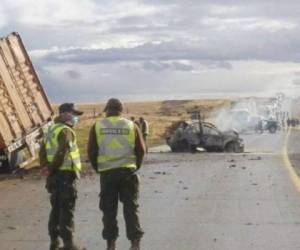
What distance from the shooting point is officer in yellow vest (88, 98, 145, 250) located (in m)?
8.29

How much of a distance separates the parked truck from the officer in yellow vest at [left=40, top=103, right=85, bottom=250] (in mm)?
10669

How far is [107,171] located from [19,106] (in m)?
12.1

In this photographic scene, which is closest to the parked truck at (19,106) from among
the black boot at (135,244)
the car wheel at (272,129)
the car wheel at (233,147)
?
the black boot at (135,244)

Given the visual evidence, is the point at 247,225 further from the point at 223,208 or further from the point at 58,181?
the point at 58,181

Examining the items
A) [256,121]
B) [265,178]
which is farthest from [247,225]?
[256,121]

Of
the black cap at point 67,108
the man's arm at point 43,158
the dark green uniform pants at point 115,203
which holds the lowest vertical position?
the dark green uniform pants at point 115,203

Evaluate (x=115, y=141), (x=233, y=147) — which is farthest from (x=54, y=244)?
(x=233, y=147)

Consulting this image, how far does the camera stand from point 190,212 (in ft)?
39.5

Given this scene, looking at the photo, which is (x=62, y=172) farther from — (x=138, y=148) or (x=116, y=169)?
(x=138, y=148)

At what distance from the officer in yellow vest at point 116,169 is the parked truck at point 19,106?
10.9 m

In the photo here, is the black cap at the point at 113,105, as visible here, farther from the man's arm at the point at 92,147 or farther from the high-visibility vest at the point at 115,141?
the man's arm at the point at 92,147

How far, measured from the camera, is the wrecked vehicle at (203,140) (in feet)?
111

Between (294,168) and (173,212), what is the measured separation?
34.3 ft

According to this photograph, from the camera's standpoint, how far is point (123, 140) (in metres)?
8.34
